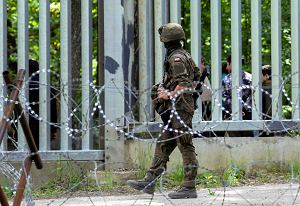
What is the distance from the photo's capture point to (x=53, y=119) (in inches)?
464

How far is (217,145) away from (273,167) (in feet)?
2.52

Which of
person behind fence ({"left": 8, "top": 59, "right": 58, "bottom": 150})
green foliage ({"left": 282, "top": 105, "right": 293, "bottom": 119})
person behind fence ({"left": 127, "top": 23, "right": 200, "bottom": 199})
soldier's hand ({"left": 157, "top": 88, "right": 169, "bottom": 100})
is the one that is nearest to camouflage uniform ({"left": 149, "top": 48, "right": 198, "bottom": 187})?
person behind fence ({"left": 127, "top": 23, "right": 200, "bottom": 199})

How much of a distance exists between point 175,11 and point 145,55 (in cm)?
69

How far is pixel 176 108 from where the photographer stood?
9523 mm

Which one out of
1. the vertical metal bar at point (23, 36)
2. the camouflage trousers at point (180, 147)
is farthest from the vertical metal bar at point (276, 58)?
the vertical metal bar at point (23, 36)

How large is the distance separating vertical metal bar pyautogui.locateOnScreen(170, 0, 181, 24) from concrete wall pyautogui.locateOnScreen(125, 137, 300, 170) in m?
1.59

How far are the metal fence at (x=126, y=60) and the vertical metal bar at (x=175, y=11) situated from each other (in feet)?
0.04

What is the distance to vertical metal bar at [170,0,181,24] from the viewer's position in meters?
11.5

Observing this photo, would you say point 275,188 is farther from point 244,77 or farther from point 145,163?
point 244,77

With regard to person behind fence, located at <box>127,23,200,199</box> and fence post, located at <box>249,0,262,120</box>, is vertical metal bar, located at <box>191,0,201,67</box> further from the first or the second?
person behind fence, located at <box>127,23,200,199</box>

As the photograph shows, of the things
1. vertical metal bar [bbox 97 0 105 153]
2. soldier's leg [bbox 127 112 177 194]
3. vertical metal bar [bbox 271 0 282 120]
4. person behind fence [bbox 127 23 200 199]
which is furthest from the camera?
vertical metal bar [bbox 271 0 282 120]

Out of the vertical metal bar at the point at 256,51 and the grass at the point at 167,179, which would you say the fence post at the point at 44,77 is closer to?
the grass at the point at 167,179

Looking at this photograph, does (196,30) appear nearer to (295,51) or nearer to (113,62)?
(113,62)

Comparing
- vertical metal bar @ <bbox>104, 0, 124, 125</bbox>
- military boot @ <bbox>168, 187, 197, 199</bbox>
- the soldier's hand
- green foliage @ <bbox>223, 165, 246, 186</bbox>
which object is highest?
vertical metal bar @ <bbox>104, 0, 124, 125</bbox>
